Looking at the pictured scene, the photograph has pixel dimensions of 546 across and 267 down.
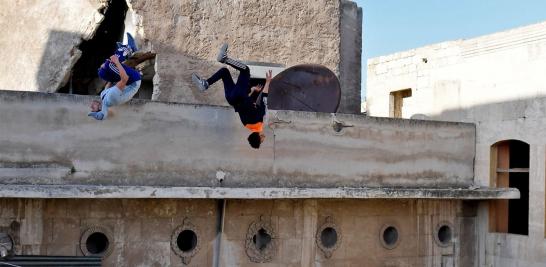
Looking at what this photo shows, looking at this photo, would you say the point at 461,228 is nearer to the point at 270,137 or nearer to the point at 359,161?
the point at 359,161

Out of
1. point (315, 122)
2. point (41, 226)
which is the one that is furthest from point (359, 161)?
point (41, 226)

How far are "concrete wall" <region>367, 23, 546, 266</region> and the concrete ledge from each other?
2.34 ft

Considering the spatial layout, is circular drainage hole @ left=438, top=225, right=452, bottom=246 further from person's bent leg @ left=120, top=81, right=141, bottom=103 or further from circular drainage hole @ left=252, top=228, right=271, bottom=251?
person's bent leg @ left=120, top=81, right=141, bottom=103

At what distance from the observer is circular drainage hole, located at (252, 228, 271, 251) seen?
35.8 ft

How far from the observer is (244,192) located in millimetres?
10141

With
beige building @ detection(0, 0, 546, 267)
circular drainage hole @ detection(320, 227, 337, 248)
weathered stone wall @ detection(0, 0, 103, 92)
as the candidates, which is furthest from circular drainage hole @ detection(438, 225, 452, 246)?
weathered stone wall @ detection(0, 0, 103, 92)

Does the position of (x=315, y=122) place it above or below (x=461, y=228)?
above

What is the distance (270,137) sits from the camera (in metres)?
10.8

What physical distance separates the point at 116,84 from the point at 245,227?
282cm

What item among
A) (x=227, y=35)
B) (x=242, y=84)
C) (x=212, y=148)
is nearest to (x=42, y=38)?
(x=227, y=35)

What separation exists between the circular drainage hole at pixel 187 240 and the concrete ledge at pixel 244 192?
33.5 inches

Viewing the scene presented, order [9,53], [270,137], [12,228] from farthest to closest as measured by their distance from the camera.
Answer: [9,53] → [270,137] → [12,228]

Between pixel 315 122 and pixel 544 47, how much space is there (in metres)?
3.77

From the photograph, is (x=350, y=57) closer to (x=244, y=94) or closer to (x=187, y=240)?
(x=244, y=94)
